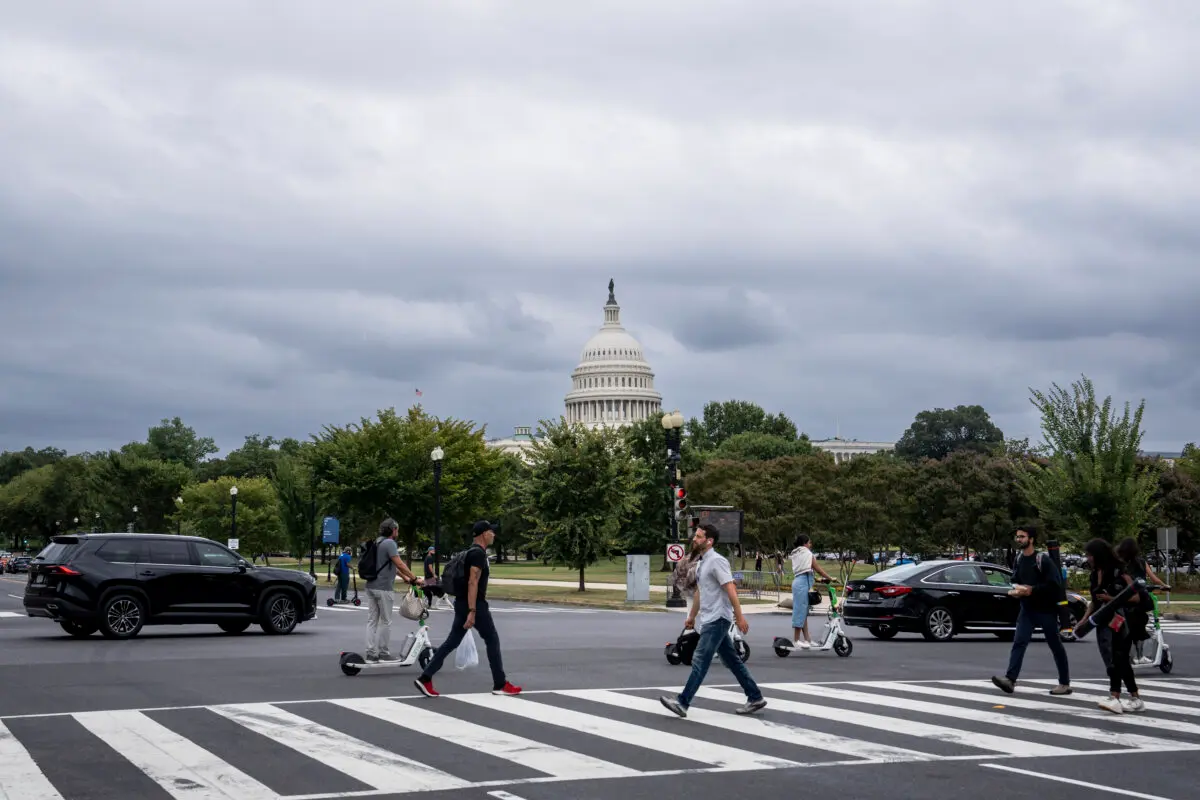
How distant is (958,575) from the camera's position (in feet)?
81.1

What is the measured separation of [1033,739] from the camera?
11469mm

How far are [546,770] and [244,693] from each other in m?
6.02

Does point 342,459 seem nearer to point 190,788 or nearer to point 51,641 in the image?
point 51,641

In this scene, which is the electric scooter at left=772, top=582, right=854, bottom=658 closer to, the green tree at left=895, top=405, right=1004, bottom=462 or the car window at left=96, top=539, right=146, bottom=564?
the car window at left=96, top=539, right=146, bottom=564

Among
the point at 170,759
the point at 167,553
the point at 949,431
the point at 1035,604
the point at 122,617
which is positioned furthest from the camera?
the point at 949,431

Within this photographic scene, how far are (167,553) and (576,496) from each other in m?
27.4

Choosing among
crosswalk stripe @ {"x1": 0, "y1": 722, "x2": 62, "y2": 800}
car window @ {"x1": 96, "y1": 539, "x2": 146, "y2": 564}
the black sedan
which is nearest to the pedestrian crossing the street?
crosswalk stripe @ {"x1": 0, "y1": 722, "x2": 62, "y2": 800}

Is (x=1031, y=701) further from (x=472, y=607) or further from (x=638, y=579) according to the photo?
(x=638, y=579)

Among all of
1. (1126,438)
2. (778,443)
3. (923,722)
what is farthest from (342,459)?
(778,443)

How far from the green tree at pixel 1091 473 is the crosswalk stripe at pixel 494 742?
106ft

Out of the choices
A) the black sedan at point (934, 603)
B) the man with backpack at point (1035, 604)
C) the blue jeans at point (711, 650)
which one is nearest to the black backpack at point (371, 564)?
the blue jeans at point (711, 650)

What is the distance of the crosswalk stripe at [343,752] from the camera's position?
9.30 m

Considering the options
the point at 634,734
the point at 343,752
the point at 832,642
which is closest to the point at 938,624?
the point at 832,642

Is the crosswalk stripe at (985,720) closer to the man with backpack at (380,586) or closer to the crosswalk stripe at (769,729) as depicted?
the crosswalk stripe at (769,729)
